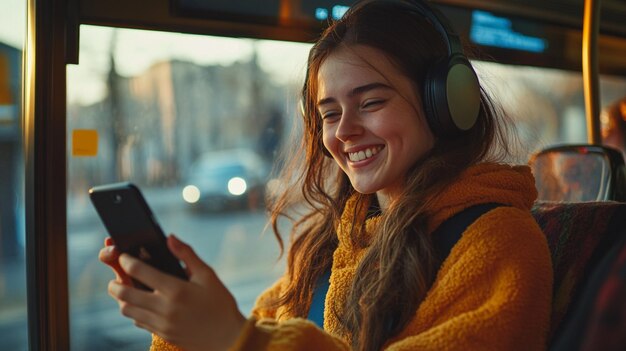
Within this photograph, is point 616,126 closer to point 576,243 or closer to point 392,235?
point 576,243

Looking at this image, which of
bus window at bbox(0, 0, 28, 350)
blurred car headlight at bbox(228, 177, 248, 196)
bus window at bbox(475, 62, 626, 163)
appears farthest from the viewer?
blurred car headlight at bbox(228, 177, 248, 196)

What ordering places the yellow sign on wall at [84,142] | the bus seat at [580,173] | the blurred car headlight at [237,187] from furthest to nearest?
the blurred car headlight at [237,187] → the bus seat at [580,173] → the yellow sign on wall at [84,142]

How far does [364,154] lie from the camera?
4.63ft

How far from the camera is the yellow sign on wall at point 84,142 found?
190 centimetres

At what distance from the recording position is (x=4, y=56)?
177cm

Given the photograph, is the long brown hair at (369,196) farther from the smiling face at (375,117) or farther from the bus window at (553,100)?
the bus window at (553,100)

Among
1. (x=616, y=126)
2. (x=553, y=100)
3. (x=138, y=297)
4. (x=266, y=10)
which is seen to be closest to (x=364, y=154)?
(x=138, y=297)

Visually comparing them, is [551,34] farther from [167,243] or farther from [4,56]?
[167,243]

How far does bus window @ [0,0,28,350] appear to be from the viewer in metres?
1.77

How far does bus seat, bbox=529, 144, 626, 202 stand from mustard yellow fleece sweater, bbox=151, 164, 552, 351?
89 centimetres

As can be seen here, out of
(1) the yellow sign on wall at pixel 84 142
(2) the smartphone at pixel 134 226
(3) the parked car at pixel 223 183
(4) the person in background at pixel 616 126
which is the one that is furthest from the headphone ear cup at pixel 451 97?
(3) the parked car at pixel 223 183

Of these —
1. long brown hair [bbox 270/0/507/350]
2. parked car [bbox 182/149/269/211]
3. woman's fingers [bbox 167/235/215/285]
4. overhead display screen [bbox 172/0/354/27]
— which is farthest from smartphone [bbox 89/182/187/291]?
parked car [bbox 182/149/269/211]

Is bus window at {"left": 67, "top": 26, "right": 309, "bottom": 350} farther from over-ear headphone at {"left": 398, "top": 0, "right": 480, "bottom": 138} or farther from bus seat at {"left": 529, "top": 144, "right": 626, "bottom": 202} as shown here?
bus seat at {"left": 529, "top": 144, "right": 626, "bottom": 202}

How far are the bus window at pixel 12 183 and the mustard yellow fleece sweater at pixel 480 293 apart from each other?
3.24ft
